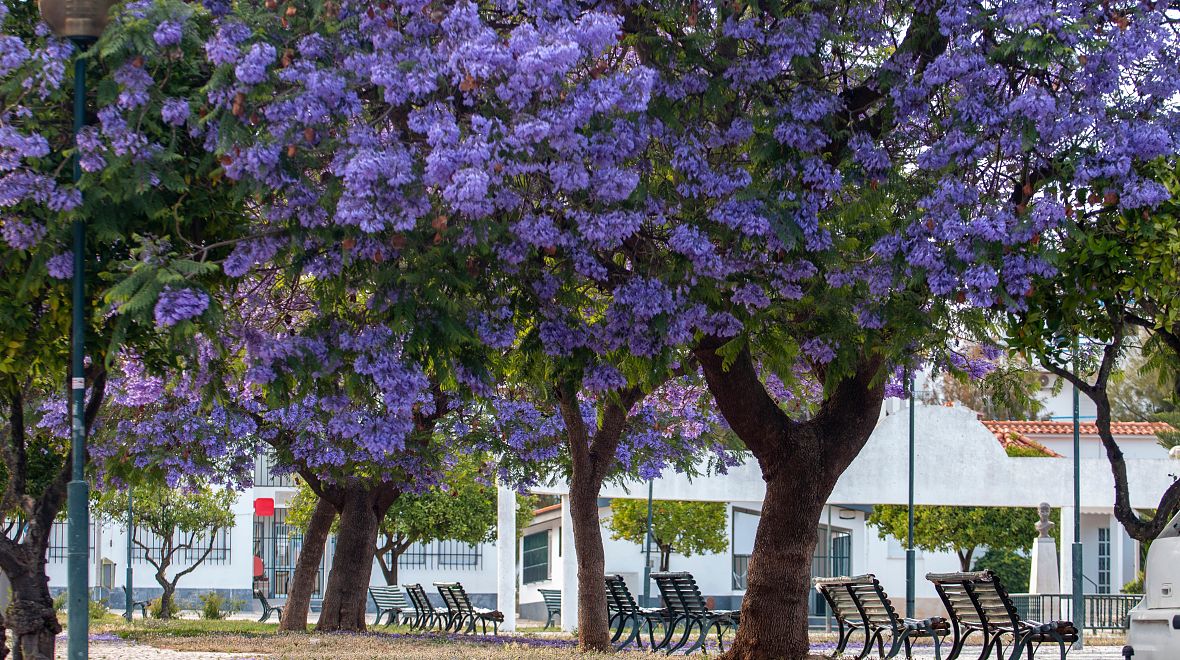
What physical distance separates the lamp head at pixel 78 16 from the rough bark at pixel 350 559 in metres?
14.7

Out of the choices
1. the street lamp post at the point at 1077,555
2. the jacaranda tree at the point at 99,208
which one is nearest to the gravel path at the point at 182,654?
the street lamp post at the point at 1077,555

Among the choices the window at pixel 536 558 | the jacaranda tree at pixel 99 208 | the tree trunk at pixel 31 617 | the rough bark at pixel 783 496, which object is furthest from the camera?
the window at pixel 536 558

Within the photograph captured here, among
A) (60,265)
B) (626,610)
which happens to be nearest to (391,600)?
(626,610)

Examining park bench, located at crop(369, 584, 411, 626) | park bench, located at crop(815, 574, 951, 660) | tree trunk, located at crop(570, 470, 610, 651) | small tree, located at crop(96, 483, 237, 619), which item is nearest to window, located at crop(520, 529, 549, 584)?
small tree, located at crop(96, 483, 237, 619)

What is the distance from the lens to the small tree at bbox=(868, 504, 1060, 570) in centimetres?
4200

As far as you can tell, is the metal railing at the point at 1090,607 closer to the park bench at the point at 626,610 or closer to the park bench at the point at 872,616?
the park bench at the point at 626,610

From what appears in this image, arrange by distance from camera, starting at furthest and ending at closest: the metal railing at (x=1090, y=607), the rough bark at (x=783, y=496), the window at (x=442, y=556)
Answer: the window at (x=442, y=556) < the metal railing at (x=1090, y=607) < the rough bark at (x=783, y=496)

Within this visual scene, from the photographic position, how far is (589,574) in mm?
17141

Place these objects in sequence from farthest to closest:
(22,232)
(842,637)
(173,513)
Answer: (173,513), (842,637), (22,232)

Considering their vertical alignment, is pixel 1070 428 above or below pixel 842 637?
above

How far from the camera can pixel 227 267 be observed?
30.5 ft

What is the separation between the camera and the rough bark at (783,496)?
1316 centimetres

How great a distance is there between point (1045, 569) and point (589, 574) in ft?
51.2

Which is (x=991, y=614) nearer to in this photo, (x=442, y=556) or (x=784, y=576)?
(x=784, y=576)
